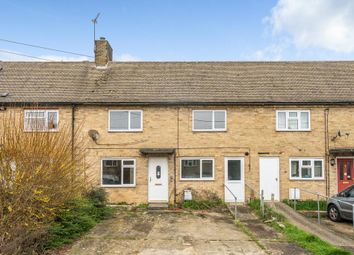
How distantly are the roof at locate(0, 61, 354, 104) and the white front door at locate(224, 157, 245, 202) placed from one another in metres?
2.99

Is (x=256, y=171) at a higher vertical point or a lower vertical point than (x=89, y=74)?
lower

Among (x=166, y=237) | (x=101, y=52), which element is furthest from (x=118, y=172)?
(x=101, y=52)

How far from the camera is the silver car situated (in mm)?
11922

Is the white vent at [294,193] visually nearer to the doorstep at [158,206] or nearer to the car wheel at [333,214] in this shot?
the car wheel at [333,214]

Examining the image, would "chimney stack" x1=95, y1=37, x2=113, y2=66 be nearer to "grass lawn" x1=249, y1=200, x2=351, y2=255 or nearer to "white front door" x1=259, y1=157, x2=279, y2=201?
"white front door" x1=259, y1=157, x2=279, y2=201

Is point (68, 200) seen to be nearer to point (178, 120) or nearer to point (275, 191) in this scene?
point (178, 120)

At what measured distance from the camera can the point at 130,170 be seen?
15.4 m

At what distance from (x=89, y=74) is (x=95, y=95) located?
227cm

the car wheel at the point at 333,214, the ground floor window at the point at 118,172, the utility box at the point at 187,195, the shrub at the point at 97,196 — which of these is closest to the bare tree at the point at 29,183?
the shrub at the point at 97,196

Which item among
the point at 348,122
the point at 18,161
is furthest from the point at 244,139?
the point at 18,161

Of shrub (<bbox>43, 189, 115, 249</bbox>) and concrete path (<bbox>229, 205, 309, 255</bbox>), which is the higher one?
shrub (<bbox>43, 189, 115, 249</bbox>)

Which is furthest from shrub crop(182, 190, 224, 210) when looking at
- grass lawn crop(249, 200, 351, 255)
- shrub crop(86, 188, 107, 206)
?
shrub crop(86, 188, 107, 206)

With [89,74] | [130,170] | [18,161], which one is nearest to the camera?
[18,161]

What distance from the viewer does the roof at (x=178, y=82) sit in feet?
51.8
